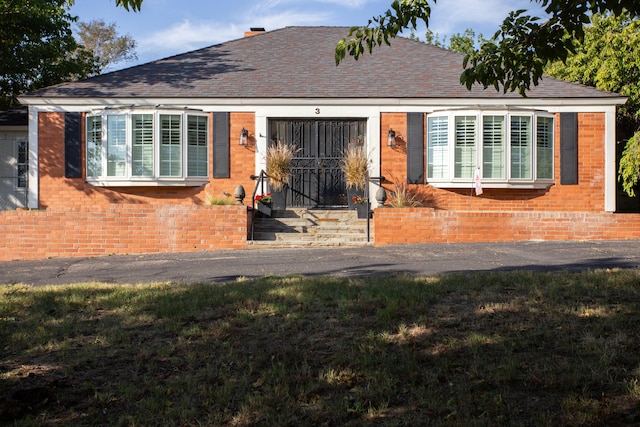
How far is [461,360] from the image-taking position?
502 cm

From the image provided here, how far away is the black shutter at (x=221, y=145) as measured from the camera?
1672 centimetres

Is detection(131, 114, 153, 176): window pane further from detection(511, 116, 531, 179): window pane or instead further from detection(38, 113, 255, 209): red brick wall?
detection(511, 116, 531, 179): window pane

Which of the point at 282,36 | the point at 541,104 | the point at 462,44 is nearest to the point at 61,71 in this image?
the point at 282,36

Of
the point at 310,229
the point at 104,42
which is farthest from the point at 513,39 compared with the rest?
the point at 104,42

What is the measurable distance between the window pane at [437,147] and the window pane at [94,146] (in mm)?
8278

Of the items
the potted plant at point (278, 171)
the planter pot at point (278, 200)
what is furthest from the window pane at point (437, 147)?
the planter pot at point (278, 200)

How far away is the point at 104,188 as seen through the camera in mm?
16844

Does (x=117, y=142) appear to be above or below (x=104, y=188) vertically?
above

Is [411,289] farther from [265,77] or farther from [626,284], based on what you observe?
[265,77]

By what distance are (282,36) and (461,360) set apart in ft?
56.6

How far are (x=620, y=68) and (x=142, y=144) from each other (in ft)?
43.7

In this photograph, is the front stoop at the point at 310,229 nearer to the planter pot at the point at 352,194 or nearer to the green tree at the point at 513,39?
the planter pot at the point at 352,194

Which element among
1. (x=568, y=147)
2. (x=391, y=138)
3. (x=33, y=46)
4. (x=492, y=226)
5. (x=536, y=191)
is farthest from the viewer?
(x=33, y=46)

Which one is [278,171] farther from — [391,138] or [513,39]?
[513,39]
